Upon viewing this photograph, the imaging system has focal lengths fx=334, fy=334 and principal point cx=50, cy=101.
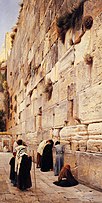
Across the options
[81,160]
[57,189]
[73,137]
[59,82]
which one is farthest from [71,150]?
[59,82]

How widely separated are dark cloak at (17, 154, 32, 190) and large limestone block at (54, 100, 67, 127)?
7.40 feet

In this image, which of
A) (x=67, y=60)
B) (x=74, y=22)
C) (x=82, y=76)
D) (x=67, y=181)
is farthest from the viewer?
(x=67, y=60)

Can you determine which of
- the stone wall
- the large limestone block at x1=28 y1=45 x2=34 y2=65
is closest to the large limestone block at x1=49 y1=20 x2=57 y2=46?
the stone wall

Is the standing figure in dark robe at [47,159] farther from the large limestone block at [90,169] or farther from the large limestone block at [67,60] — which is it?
the large limestone block at [90,169]

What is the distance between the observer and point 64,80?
8.34 metres

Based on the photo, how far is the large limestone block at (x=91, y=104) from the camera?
6.00 meters

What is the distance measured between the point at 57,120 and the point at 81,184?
2788 mm

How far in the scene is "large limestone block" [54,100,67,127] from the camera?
8219mm

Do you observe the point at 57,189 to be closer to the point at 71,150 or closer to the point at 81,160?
the point at 81,160

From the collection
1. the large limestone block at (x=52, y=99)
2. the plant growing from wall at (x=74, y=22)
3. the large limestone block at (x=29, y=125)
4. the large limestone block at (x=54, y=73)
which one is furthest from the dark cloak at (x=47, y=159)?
the large limestone block at (x=29, y=125)

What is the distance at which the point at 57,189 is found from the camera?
590 cm

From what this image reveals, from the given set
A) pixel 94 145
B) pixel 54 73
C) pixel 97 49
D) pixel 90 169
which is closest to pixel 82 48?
pixel 97 49

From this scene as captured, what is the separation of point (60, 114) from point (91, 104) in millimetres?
2305

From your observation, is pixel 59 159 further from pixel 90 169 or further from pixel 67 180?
pixel 90 169
